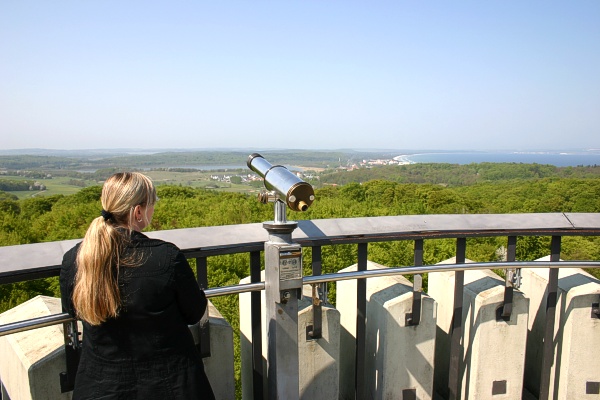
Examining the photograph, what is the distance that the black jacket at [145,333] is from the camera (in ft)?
5.35

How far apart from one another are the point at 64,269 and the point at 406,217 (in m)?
1.60

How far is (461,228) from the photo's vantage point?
2414 millimetres

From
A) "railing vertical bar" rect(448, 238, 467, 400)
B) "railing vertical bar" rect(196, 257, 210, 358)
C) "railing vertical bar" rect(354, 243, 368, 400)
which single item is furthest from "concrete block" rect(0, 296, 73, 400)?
"railing vertical bar" rect(448, 238, 467, 400)

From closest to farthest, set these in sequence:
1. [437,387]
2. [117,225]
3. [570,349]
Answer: [117,225]
[570,349]
[437,387]

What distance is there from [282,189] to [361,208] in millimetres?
37267

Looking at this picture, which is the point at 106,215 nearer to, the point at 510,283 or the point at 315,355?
the point at 315,355

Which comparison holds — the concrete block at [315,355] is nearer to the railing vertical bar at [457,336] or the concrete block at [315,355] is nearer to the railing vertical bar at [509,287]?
the railing vertical bar at [457,336]

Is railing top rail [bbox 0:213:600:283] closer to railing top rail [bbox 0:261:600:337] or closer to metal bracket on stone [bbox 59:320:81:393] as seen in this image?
railing top rail [bbox 0:261:600:337]

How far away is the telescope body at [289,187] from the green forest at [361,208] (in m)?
17.7

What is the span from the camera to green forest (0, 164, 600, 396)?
2705cm


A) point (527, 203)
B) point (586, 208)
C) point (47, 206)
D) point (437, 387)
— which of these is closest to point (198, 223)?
point (47, 206)

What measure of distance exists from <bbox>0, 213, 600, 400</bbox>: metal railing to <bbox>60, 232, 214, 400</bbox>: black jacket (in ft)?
0.75

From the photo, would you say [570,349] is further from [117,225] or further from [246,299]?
[117,225]

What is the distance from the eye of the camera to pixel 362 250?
2453 millimetres
